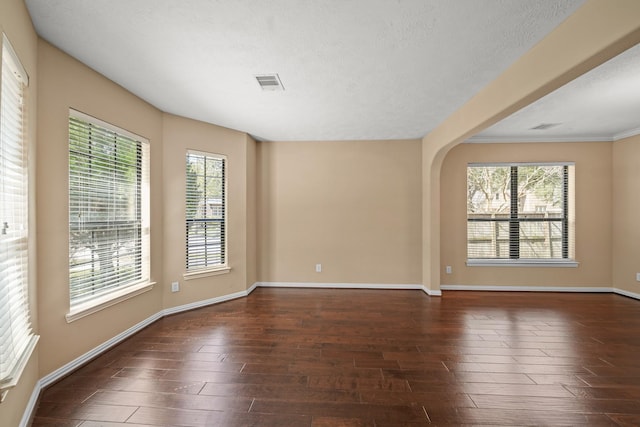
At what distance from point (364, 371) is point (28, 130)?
3.10m

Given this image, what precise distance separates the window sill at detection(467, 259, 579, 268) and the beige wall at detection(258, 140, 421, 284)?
102 cm

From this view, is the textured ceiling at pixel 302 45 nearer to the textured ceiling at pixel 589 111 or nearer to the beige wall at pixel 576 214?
the textured ceiling at pixel 589 111

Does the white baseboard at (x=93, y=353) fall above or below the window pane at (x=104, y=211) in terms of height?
below

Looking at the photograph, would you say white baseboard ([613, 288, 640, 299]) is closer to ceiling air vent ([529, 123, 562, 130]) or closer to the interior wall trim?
the interior wall trim

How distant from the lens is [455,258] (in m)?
4.82

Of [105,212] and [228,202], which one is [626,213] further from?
[105,212]

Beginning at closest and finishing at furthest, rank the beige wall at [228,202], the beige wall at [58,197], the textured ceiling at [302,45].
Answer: the textured ceiling at [302,45] → the beige wall at [58,197] → the beige wall at [228,202]

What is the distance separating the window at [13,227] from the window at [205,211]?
6.64 ft

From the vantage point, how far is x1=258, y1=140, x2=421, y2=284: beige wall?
4879 mm

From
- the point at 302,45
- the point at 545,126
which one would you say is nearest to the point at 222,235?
the point at 302,45

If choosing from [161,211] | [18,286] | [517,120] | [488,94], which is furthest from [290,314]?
[517,120]

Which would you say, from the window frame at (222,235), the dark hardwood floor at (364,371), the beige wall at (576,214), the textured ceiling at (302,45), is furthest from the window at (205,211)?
the beige wall at (576,214)

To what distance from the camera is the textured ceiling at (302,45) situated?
69.5 inches

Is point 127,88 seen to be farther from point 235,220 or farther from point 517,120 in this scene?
point 517,120
